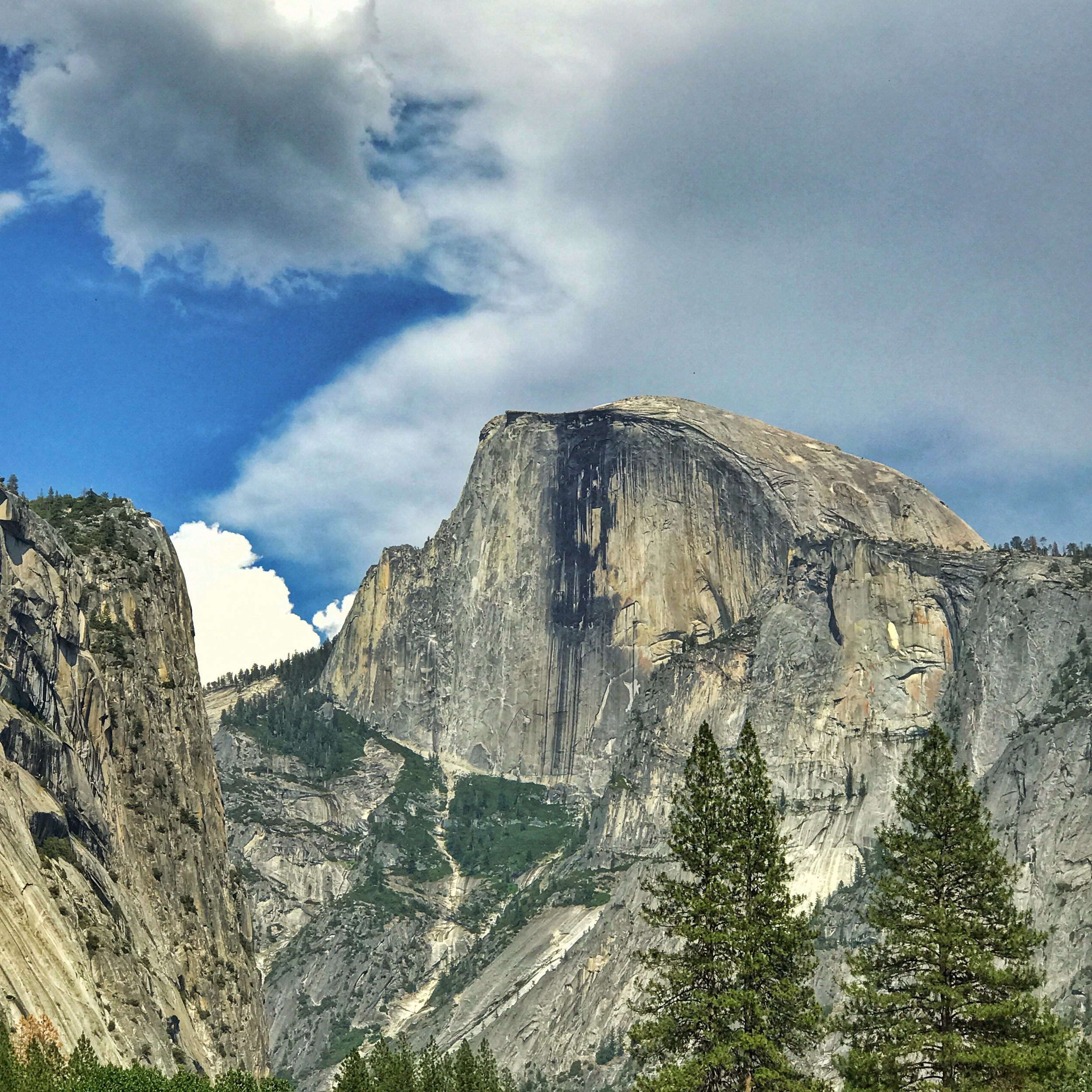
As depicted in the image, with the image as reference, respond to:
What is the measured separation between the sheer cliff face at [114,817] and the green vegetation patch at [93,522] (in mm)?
539

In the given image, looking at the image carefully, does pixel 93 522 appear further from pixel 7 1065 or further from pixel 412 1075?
pixel 7 1065

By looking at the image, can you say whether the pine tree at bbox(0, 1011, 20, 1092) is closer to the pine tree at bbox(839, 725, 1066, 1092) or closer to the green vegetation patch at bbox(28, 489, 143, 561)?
the pine tree at bbox(839, 725, 1066, 1092)

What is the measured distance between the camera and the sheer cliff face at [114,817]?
86.8 metres

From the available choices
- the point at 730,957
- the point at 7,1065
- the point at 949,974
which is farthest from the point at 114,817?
the point at 949,974

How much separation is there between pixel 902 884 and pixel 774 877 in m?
4.38

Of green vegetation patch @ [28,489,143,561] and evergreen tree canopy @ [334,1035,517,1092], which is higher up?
green vegetation patch @ [28,489,143,561]

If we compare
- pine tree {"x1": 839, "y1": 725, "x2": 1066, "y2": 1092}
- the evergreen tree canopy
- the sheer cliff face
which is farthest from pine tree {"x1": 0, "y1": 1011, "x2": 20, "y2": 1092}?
pine tree {"x1": 839, "y1": 725, "x2": 1066, "y2": 1092}

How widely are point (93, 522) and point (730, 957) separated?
110m

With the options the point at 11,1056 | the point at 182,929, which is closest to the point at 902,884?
the point at 11,1056

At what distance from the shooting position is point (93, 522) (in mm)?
142625

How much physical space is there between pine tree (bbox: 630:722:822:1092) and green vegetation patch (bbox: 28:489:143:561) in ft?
299

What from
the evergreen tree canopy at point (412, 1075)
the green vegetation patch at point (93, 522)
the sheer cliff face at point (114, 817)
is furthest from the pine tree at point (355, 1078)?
the green vegetation patch at point (93, 522)

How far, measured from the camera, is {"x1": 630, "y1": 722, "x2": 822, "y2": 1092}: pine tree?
45.5 metres

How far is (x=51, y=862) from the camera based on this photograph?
9125cm
